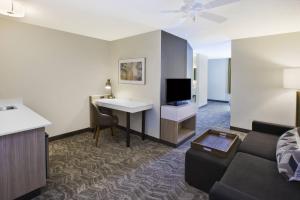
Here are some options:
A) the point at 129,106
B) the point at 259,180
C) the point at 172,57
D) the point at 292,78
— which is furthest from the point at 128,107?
the point at 292,78

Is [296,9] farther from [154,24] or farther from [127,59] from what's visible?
[127,59]

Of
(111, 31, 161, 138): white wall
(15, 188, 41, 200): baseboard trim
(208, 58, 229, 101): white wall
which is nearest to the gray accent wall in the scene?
(111, 31, 161, 138): white wall

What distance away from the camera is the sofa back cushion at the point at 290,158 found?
1.43 meters

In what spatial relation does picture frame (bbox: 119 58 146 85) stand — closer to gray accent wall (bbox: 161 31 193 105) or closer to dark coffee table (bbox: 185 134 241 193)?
gray accent wall (bbox: 161 31 193 105)

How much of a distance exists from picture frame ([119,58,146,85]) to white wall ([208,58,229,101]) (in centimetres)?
637

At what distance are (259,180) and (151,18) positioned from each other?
258 centimetres

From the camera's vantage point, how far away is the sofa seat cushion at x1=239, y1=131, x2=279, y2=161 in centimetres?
204

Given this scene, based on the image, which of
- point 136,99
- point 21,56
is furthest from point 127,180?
point 21,56

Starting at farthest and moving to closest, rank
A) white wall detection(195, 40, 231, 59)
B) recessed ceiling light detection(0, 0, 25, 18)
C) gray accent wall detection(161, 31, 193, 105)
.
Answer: white wall detection(195, 40, 231, 59), gray accent wall detection(161, 31, 193, 105), recessed ceiling light detection(0, 0, 25, 18)

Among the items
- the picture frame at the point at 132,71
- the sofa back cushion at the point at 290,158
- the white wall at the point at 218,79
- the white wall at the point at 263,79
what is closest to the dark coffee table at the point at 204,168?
the sofa back cushion at the point at 290,158

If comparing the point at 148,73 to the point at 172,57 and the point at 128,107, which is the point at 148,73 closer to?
the point at 172,57

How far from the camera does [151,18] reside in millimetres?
2758

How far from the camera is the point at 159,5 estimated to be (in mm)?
2254

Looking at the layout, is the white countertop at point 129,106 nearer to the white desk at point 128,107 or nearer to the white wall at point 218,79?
the white desk at point 128,107
